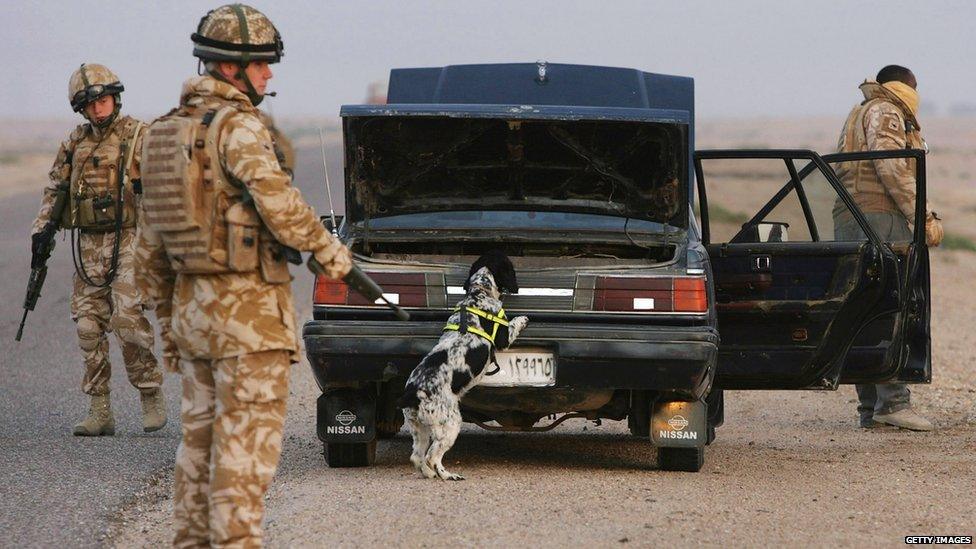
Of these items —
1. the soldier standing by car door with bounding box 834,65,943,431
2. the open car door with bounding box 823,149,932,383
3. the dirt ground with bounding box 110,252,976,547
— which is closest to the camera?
the dirt ground with bounding box 110,252,976,547

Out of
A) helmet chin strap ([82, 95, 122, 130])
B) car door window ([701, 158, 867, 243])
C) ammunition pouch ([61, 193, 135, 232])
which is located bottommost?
car door window ([701, 158, 867, 243])

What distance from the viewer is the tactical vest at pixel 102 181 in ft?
28.7

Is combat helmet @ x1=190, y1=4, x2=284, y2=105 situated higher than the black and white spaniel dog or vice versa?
Answer: combat helmet @ x1=190, y1=4, x2=284, y2=105

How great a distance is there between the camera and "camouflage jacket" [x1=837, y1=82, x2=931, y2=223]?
9.35m

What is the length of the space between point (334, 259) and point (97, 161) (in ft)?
13.5

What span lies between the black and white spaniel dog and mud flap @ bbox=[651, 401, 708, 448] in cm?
84

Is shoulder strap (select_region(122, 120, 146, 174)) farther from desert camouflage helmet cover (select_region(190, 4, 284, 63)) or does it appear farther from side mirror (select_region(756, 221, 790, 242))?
desert camouflage helmet cover (select_region(190, 4, 284, 63))

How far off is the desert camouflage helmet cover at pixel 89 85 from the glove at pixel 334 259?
399cm

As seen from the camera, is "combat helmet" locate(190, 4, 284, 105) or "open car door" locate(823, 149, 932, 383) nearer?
"combat helmet" locate(190, 4, 284, 105)

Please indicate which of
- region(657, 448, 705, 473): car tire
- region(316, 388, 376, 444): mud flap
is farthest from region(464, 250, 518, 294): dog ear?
region(657, 448, 705, 473): car tire

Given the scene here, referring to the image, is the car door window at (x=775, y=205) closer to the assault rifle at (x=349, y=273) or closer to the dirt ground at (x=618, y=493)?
the dirt ground at (x=618, y=493)

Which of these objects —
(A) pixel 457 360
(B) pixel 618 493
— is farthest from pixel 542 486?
(A) pixel 457 360

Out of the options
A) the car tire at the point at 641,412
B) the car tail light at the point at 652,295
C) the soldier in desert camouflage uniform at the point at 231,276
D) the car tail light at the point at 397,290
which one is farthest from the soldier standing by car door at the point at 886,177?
the soldier in desert camouflage uniform at the point at 231,276

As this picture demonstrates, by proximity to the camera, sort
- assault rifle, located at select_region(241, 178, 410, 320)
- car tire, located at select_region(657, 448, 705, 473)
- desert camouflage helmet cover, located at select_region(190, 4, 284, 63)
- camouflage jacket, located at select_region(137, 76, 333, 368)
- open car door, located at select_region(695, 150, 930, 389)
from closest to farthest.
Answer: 1. camouflage jacket, located at select_region(137, 76, 333, 368)
2. assault rifle, located at select_region(241, 178, 410, 320)
3. desert camouflage helmet cover, located at select_region(190, 4, 284, 63)
4. car tire, located at select_region(657, 448, 705, 473)
5. open car door, located at select_region(695, 150, 930, 389)
